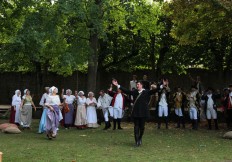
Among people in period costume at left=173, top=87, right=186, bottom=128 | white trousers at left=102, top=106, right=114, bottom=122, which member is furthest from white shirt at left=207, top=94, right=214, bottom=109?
white trousers at left=102, top=106, right=114, bottom=122

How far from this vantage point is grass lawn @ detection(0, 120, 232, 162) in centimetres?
1075

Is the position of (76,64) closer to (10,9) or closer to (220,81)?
(10,9)

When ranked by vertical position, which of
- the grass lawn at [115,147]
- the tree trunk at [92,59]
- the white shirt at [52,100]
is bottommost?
the grass lawn at [115,147]

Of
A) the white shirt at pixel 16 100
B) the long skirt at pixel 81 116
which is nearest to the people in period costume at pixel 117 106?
the long skirt at pixel 81 116

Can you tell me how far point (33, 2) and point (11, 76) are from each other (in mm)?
20259

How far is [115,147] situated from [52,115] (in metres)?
3.42

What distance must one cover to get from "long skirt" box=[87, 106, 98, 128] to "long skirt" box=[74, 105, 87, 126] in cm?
23

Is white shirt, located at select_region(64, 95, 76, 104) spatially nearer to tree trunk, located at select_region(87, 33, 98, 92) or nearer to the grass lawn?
tree trunk, located at select_region(87, 33, 98, 92)

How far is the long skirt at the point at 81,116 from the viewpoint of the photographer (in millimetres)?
19281

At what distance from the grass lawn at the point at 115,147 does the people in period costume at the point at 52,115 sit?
12.8 inches

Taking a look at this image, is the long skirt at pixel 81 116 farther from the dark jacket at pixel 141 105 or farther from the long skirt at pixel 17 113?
the dark jacket at pixel 141 105

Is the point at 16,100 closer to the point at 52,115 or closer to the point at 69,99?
the point at 69,99

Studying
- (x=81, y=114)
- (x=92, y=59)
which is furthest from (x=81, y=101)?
(x=92, y=59)

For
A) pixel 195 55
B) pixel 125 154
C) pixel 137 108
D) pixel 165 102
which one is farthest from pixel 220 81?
pixel 125 154
